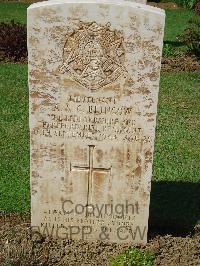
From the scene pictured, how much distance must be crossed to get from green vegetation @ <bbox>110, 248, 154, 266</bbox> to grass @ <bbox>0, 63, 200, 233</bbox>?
0.94 metres

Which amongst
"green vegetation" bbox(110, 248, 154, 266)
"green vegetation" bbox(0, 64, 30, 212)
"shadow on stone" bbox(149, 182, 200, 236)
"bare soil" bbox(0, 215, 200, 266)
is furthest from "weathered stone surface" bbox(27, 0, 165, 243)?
"green vegetation" bbox(0, 64, 30, 212)

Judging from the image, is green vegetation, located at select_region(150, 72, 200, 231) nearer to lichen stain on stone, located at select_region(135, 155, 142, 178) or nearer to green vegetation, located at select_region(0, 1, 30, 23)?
lichen stain on stone, located at select_region(135, 155, 142, 178)

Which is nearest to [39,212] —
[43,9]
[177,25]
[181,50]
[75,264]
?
[75,264]

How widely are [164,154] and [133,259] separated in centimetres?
301

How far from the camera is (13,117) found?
28.9 ft

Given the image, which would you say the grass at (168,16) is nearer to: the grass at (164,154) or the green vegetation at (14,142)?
the grass at (164,154)

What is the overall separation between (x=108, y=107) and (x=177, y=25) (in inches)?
601

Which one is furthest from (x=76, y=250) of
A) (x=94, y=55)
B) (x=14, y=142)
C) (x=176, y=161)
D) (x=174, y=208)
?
(x=14, y=142)

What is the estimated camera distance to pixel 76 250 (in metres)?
4.99

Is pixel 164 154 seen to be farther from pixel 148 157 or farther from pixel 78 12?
pixel 78 12

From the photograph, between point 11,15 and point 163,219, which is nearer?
point 163,219

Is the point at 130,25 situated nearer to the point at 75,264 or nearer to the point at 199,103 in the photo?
the point at 75,264

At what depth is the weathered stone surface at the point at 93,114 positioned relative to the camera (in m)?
4.32

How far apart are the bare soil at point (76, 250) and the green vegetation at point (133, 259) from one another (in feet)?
0.44
